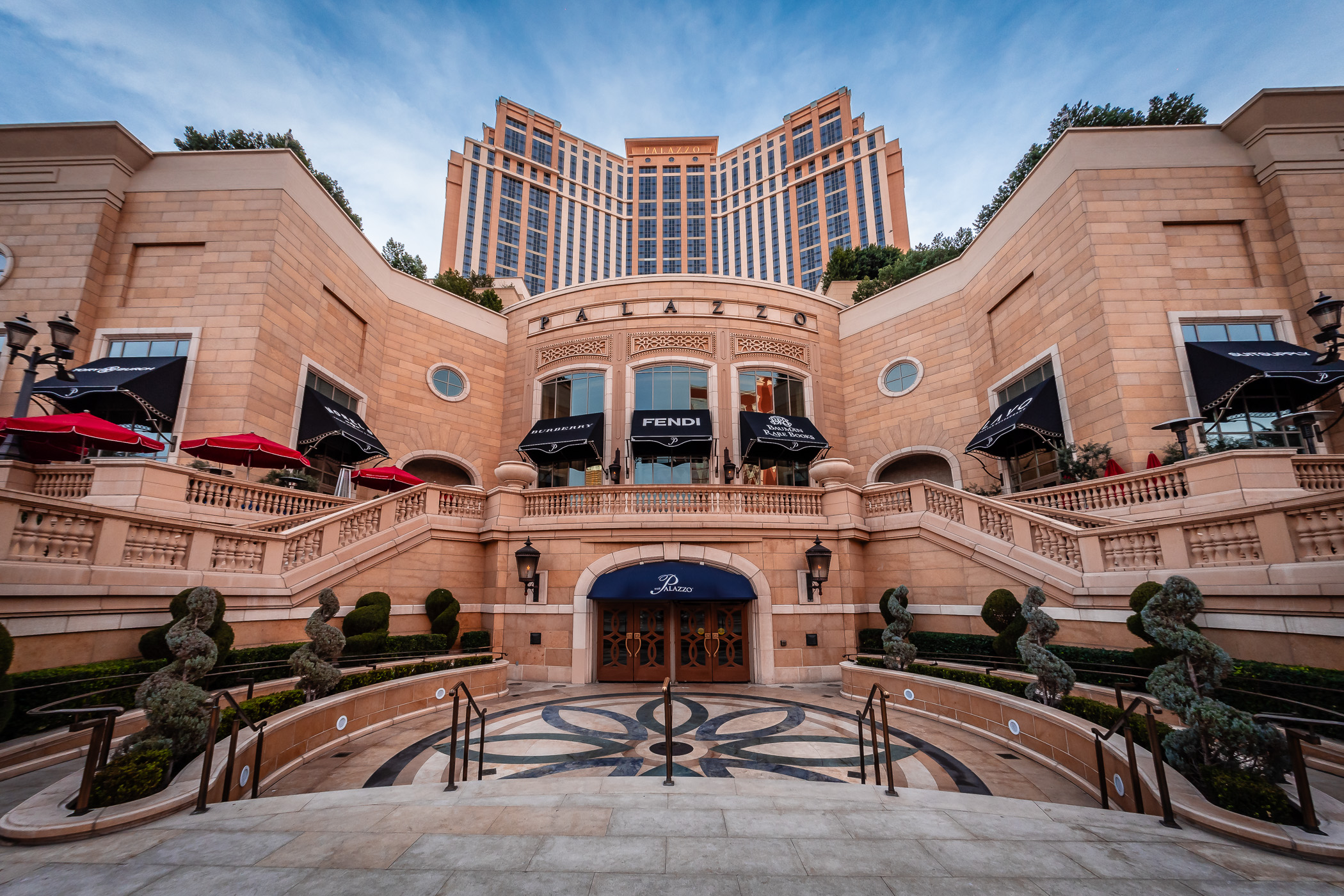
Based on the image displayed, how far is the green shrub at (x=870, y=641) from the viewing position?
14.7 meters

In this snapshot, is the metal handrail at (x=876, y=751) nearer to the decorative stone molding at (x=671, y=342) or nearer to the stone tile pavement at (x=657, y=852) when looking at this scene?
the stone tile pavement at (x=657, y=852)

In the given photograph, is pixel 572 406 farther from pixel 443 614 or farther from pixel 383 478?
pixel 443 614

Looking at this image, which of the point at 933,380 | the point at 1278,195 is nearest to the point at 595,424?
the point at 933,380

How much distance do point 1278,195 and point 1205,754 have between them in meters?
21.4

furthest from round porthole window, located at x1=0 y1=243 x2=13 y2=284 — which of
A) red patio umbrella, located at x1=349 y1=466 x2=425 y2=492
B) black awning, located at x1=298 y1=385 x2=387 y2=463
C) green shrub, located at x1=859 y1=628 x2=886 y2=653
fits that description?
green shrub, located at x1=859 y1=628 x2=886 y2=653

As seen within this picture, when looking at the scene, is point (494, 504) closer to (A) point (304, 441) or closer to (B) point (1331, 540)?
(A) point (304, 441)

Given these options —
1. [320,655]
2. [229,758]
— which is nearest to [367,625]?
[320,655]

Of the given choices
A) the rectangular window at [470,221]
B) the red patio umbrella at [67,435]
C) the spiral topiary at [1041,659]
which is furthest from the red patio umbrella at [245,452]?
the rectangular window at [470,221]

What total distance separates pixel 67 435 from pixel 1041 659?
1973 cm

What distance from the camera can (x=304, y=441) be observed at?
1923 cm

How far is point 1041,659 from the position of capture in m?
8.51

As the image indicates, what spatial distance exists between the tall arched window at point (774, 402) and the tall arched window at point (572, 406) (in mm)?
6318

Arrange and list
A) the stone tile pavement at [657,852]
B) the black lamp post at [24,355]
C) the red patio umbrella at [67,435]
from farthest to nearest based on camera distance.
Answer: the black lamp post at [24,355], the red patio umbrella at [67,435], the stone tile pavement at [657,852]

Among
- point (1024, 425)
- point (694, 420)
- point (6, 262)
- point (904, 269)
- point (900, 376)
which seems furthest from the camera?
point (904, 269)
